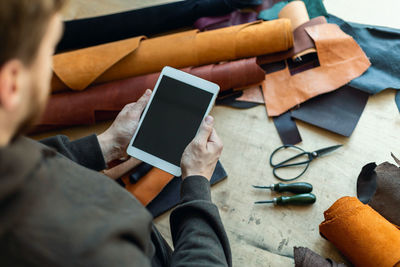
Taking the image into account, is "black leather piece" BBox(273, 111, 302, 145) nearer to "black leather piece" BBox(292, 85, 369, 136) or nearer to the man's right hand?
"black leather piece" BBox(292, 85, 369, 136)

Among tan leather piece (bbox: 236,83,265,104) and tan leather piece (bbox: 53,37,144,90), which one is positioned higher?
tan leather piece (bbox: 53,37,144,90)

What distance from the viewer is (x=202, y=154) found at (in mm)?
714

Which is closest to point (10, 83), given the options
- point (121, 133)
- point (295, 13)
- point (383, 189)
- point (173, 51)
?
point (121, 133)

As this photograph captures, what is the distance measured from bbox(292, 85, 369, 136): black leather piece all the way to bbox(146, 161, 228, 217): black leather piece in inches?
11.2

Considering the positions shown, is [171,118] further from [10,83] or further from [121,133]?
[10,83]

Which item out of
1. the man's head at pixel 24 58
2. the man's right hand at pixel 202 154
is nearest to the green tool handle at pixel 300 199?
the man's right hand at pixel 202 154

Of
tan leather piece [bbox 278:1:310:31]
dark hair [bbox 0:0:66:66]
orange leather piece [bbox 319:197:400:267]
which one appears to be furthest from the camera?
tan leather piece [bbox 278:1:310:31]

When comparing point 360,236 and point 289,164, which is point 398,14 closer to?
point 289,164

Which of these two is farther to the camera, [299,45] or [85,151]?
[299,45]

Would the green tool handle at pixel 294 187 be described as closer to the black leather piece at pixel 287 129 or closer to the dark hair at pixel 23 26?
the black leather piece at pixel 287 129

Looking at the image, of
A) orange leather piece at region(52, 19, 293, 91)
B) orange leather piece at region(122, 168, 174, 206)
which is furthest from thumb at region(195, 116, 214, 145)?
orange leather piece at region(52, 19, 293, 91)

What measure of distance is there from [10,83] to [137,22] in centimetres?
82

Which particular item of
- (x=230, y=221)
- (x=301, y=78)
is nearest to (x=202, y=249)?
(x=230, y=221)

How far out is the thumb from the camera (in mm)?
737
